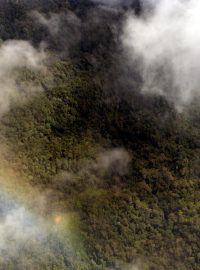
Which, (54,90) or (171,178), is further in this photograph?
(54,90)

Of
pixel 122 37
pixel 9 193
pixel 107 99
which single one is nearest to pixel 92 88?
pixel 107 99

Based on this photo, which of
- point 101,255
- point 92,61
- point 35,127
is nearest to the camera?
point 101,255

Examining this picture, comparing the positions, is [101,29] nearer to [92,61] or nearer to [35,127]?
[92,61]

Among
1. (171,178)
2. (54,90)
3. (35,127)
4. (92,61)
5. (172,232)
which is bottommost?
(172,232)

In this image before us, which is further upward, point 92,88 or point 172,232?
point 92,88

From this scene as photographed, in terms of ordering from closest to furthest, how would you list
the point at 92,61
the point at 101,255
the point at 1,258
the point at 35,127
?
the point at 1,258 < the point at 101,255 < the point at 35,127 < the point at 92,61

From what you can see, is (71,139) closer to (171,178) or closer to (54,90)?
(54,90)
